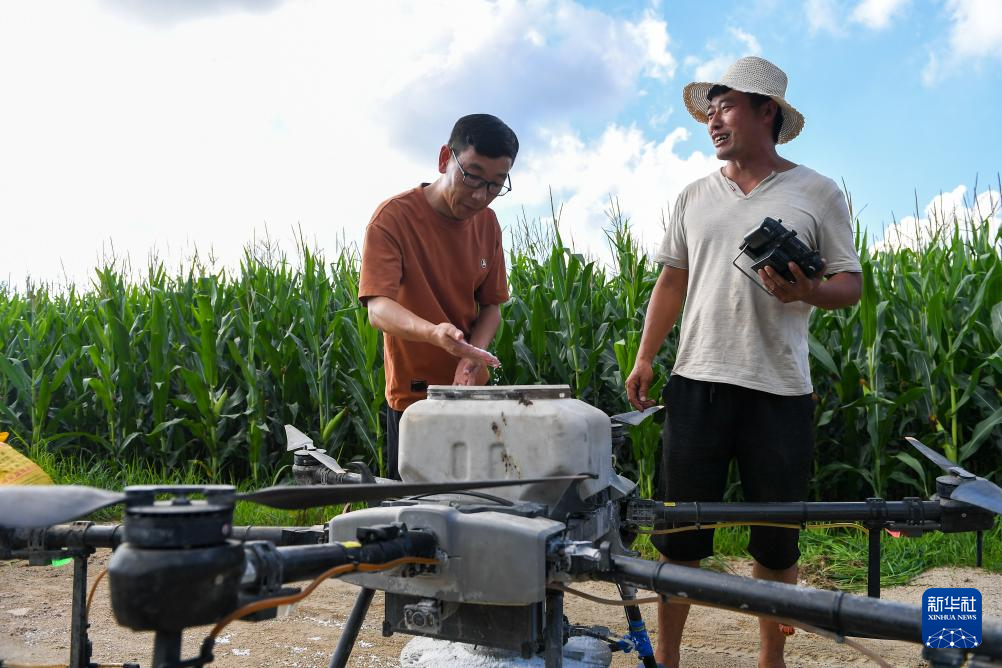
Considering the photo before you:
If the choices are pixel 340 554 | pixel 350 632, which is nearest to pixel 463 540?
pixel 340 554

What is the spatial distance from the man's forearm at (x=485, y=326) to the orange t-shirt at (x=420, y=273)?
0.05 metres

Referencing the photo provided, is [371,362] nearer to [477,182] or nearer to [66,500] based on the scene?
[477,182]

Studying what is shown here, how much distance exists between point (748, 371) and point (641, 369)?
1.44ft

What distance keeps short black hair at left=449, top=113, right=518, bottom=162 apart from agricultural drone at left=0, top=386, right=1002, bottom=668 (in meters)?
0.92

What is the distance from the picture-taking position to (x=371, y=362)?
5.27 m

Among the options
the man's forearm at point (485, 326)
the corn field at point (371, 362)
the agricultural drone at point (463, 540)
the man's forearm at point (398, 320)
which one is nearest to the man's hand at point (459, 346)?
the man's forearm at point (398, 320)

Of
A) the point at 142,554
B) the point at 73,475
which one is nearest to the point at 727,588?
the point at 142,554

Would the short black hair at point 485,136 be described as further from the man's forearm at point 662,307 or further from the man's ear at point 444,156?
the man's forearm at point 662,307

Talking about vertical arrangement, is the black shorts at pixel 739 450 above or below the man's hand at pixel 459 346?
below

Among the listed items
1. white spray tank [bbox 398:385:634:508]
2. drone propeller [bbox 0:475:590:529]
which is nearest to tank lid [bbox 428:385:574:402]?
white spray tank [bbox 398:385:634:508]

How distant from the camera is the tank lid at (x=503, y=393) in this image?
180 centimetres

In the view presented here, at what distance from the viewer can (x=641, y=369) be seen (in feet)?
9.56

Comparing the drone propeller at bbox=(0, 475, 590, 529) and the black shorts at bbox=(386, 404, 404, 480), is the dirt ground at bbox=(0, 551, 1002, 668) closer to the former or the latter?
the black shorts at bbox=(386, 404, 404, 480)

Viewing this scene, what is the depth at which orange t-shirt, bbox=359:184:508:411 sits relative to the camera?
250 cm
